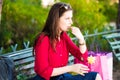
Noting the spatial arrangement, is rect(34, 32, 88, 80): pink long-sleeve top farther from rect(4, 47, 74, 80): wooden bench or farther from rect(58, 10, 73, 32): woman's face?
rect(4, 47, 74, 80): wooden bench

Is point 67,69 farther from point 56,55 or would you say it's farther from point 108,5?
point 108,5

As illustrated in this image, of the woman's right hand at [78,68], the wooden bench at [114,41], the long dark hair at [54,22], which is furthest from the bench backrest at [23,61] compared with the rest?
the wooden bench at [114,41]

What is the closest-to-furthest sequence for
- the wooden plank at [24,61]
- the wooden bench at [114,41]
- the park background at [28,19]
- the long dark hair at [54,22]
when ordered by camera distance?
the long dark hair at [54,22]
the wooden plank at [24,61]
the wooden bench at [114,41]
the park background at [28,19]

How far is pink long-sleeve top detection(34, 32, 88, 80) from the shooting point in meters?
3.97

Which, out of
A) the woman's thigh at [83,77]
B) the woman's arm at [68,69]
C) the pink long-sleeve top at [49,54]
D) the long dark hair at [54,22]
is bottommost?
the woman's thigh at [83,77]

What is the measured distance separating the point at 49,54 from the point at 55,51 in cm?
8

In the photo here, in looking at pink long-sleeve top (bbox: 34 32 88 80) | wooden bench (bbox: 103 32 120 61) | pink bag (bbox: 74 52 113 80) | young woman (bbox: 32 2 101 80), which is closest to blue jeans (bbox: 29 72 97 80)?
young woman (bbox: 32 2 101 80)

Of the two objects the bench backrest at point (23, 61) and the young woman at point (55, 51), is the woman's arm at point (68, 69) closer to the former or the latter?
the young woman at point (55, 51)

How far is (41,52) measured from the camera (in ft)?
13.0

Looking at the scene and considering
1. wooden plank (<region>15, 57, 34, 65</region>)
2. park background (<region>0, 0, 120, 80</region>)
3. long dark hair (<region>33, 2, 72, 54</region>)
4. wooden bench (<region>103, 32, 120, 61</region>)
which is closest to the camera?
long dark hair (<region>33, 2, 72, 54</region>)

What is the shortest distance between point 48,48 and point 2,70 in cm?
62

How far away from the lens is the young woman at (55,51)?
13.1ft

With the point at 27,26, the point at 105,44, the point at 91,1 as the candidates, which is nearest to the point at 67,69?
the point at 105,44

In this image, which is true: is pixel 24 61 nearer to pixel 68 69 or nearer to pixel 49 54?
pixel 49 54
